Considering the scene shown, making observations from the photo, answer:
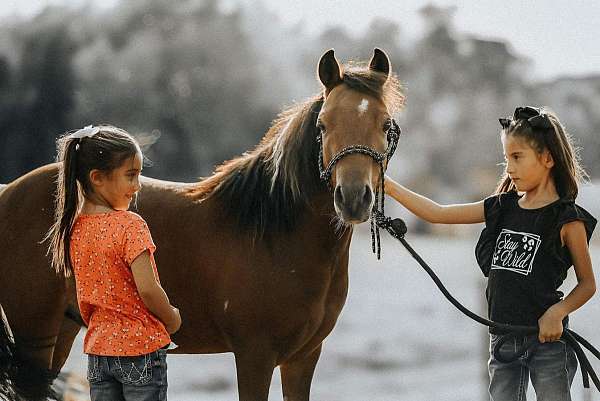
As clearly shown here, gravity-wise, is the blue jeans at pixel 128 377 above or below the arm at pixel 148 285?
below

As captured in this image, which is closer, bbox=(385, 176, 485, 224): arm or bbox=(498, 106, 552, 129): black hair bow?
bbox=(498, 106, 552, 129): black hair bow

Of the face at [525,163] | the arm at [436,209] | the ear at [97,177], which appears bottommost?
the arm at [436,209]

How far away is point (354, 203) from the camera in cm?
252

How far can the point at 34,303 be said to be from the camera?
324cm

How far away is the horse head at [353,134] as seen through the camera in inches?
100

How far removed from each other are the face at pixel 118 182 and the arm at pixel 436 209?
41.3 inches

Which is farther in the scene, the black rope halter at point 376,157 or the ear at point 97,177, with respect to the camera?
the black rope halter at point 376,157

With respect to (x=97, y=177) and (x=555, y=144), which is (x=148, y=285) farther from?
(x=555, y=144)

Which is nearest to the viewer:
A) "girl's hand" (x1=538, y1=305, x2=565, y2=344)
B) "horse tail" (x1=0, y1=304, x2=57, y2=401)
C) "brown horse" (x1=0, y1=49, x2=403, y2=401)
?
"girl's hand" (x1=538, y1=305, x2=565, y2=344)

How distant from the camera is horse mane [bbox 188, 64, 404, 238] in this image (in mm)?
2865

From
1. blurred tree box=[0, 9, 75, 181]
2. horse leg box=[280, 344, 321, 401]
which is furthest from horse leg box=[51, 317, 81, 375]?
blurred tree box=[0, 9, 75, 181]

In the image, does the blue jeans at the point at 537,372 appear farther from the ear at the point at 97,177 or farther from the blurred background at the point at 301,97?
the blurred background at the point at 301,97

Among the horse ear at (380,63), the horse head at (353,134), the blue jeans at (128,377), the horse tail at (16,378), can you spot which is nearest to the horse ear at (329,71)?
the horse head at (353,134)

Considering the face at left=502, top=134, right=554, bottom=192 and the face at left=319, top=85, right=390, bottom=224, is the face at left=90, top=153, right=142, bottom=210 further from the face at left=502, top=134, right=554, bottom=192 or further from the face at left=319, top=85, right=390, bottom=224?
the face at left=502, top=134, right=554, bottom=192
